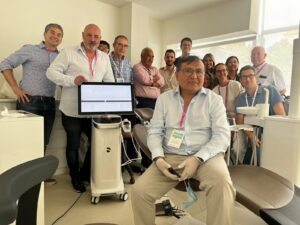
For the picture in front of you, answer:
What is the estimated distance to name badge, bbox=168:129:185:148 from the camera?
1719 millimetres

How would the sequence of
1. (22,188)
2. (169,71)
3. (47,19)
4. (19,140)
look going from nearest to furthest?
1. (22,188)
2. (19,140)
3. (169,71)
4. (47,19)

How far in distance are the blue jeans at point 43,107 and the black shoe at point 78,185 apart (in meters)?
0.55

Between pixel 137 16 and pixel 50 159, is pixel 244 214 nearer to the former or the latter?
pixel 50 159

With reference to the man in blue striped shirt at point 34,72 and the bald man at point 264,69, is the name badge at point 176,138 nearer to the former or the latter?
the man in blue striped shirt at point 34,72

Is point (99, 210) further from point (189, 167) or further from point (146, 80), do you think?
point (146, 80)

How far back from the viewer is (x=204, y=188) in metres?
1.51

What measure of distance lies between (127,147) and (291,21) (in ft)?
10.8

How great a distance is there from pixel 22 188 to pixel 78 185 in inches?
87.8

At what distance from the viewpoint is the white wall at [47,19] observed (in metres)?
3.83

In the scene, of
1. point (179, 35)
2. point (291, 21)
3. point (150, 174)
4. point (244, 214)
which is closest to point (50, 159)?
point (150, 174)

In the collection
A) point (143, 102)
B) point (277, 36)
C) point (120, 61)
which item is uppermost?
point (277, 36)

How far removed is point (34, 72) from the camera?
2.65m

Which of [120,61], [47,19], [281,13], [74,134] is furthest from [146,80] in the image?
[281,13]

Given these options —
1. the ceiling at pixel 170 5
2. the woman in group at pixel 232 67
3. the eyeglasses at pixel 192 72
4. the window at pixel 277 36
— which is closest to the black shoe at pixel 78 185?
the eyeglasses at pixel 192 72
